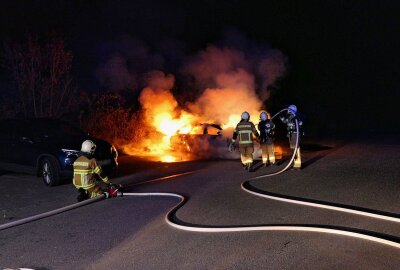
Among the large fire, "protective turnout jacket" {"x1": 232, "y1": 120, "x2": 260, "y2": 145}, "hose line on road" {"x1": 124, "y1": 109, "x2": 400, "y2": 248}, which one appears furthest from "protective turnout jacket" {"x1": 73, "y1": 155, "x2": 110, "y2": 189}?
the large fire

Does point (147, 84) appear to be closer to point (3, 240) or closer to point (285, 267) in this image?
point (3, 240)

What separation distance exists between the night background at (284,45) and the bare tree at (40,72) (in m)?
0.55

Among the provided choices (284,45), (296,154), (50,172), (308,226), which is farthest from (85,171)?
(284,45)

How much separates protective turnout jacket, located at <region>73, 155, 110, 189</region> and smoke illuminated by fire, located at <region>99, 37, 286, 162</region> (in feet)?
22.0

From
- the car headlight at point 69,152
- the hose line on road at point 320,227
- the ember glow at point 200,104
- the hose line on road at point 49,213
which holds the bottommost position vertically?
the hose line on road at point 320,227

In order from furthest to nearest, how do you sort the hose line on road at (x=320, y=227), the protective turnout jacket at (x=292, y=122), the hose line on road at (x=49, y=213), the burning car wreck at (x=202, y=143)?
the burning car wreck at (x=202, y=143), the protective turnout jacket at (x=292, y=122), the hose line on road at (x=49, y=213), the hose line on road at (x=320, y=227)

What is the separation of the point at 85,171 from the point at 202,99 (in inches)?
356

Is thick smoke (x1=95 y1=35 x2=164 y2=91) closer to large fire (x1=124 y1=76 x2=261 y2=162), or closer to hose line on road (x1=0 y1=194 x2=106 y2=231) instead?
large fire (x1=124 y1=76 x2=261 y2=162)

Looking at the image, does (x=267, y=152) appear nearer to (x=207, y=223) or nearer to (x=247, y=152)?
(x=247, y=152)

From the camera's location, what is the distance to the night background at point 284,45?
1859 centimetres

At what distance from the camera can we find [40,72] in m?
14.8

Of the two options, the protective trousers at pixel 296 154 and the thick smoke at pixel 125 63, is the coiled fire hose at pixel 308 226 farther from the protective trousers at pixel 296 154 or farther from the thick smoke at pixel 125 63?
the thick smoke at pixel 125 63

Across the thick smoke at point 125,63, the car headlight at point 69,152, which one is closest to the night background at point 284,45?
the thick smoke at point 125,63

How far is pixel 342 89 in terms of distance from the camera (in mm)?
33750
